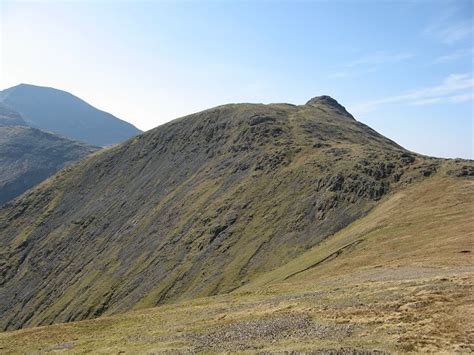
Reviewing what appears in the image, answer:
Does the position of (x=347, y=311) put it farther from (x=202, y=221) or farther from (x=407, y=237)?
(x=202, y=221)

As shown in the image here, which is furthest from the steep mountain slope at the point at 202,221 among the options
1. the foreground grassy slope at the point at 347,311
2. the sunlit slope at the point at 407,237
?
the foreground grassy slope at the point at 347,311

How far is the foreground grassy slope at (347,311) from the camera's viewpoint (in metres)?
35.0

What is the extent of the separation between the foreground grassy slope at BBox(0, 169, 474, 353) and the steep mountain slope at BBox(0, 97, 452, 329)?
3039 cm

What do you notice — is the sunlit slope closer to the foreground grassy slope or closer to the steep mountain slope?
the foreground grassy slope

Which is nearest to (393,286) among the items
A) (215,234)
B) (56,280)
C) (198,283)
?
(198,283)

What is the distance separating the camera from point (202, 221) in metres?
144

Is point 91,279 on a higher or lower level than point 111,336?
lower

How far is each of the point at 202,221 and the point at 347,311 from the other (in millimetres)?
104235

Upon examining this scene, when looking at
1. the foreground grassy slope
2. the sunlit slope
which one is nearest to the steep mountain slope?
the sunlit slope

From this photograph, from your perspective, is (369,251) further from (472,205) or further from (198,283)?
(198,283)

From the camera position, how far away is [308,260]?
90.9 meters

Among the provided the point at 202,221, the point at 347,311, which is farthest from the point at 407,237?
the point at 202,221

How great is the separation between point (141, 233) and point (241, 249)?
166 ft

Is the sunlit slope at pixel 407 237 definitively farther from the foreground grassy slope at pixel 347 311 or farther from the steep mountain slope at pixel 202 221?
the steep mountain slope at pixel 202 221
